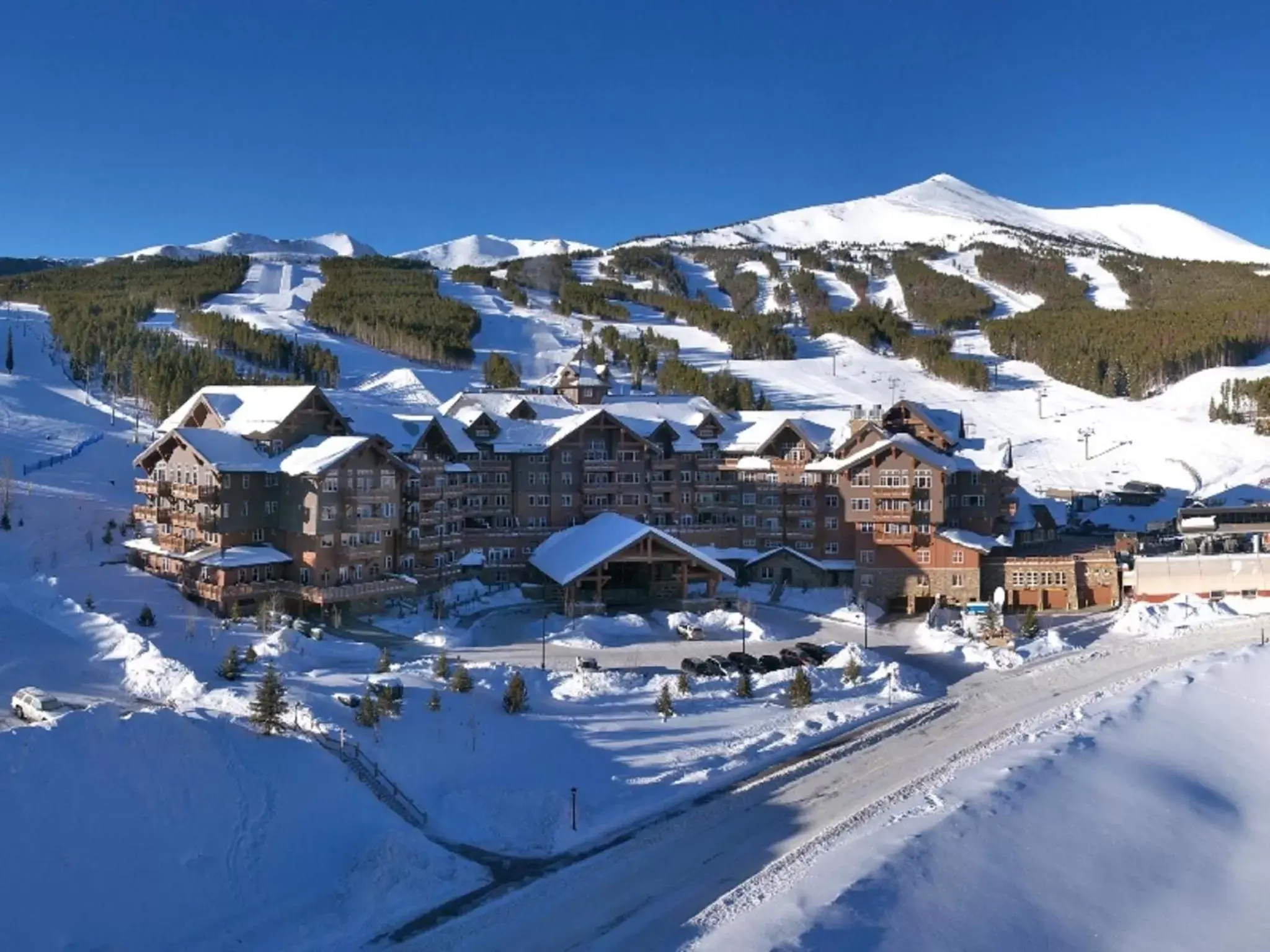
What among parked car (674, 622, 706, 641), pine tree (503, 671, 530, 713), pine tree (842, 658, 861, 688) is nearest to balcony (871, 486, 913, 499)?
parked car (674, 622, 706, 641)

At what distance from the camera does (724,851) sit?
81.1ft

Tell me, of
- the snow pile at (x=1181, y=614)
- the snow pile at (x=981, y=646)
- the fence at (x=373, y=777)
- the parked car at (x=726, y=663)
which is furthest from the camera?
the snow pile at (x=1181, y=614)

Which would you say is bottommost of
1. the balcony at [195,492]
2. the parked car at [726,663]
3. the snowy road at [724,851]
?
the snowy road at [724,851]

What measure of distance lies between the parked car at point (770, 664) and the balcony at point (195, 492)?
23.8 m

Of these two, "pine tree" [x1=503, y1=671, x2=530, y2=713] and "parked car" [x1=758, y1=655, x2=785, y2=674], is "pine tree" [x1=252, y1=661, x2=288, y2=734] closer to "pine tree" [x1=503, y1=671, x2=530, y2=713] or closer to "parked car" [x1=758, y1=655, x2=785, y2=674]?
"pine tree" [x1=503, y1=671, x2=530, y2=713]

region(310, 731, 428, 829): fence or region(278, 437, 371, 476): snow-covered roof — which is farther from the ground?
region(278, 437, 371, 476): snow-covered roof

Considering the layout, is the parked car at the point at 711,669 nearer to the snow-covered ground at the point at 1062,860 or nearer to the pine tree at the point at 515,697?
the pine tree at the point at 515,697

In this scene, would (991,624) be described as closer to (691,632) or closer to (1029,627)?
(1029,627)

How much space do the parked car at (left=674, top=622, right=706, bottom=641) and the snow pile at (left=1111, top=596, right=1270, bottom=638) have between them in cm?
1998

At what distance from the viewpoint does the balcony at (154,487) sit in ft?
156

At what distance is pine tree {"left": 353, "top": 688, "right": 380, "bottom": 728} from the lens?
28703 mm

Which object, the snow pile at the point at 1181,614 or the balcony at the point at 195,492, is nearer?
the balcony at the point at 195,492

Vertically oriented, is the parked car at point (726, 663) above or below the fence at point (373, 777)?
above

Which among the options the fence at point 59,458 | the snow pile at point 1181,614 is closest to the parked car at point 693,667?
the snow pile at point 1181,614
